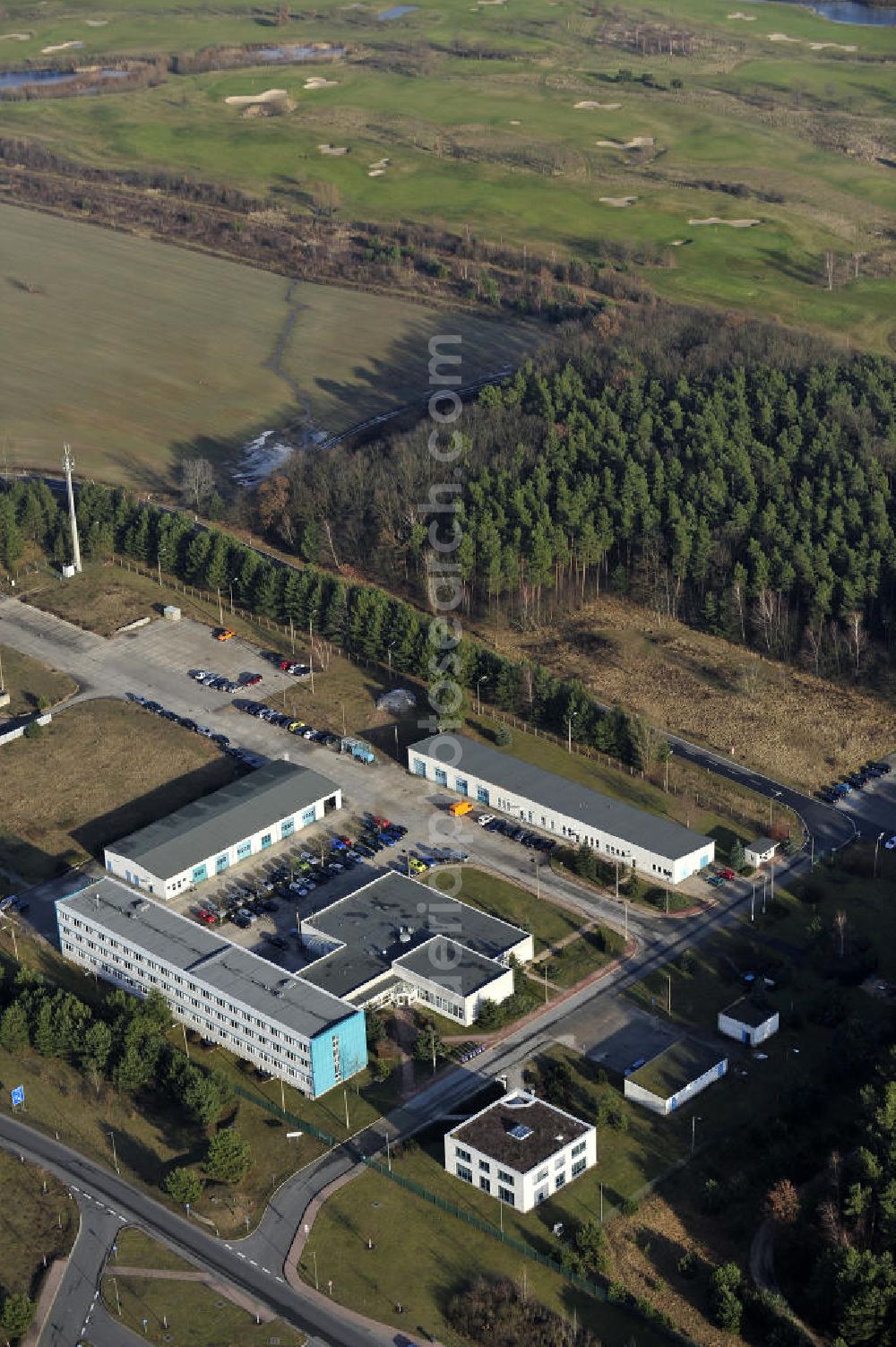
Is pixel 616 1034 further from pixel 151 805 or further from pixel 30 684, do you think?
pixel 30 684

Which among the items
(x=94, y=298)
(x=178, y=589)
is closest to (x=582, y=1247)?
(x=178, y=589)

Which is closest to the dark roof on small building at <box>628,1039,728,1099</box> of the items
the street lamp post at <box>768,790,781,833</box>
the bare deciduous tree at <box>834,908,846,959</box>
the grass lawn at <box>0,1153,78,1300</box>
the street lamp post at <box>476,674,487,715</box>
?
the bare deciduous tree at <box>834,908,846,959</box>

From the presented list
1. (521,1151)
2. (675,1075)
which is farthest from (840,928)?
(521,1151)

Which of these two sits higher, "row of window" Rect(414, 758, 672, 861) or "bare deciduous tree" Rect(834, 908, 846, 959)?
"bare deciduous tree" Rect(834, 908, 846, 959)

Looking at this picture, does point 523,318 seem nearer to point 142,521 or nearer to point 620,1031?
point 142,521

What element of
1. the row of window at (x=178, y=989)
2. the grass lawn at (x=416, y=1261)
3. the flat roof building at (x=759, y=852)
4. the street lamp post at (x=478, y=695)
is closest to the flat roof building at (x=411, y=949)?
the row of window at (x=178, y=989)

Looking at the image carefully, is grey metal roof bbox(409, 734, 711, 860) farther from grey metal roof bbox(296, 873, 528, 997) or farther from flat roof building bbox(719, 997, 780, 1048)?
flat roof building bbox(719, 997, 780, 1048)
